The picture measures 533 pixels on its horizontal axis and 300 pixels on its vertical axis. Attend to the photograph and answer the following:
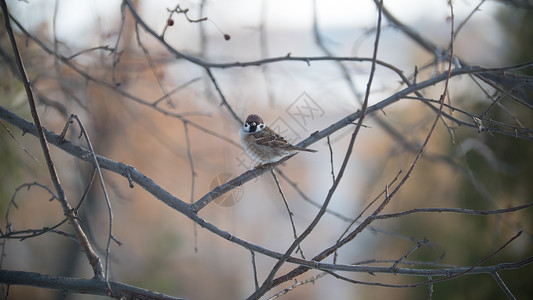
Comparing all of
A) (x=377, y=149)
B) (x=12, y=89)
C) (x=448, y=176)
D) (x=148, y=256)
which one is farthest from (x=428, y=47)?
(x=148, y=256)

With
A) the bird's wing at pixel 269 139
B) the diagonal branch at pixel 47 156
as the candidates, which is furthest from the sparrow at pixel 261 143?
the diagonal branch at pixel 47 156

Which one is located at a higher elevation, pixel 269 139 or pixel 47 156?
pixel 269 139

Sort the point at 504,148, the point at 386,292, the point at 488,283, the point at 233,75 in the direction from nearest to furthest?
the point at 233,75, the point at 504,148, the point at 488,283, the point at 386,292

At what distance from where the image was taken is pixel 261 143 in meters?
1.97

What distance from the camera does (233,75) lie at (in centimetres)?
304

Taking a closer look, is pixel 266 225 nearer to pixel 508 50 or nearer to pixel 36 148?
pixel 36 148

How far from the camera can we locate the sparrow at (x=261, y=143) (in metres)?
1.90

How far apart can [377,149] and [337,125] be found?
4.70 metres

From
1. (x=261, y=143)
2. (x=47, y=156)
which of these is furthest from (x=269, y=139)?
(x=47, y=156)

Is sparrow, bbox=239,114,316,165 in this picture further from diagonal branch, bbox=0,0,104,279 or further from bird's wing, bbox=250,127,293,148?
diagonal branch, bbox=0,0,104,279

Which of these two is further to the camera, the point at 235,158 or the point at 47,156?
the point at 235,158

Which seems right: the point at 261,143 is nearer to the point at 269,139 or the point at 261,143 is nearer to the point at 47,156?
the point at 269,139

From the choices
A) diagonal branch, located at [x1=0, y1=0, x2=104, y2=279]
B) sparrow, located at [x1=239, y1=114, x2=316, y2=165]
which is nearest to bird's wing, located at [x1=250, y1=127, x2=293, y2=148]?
sparrow, located at [x1=239, y1=114, x2=316, y2=165]

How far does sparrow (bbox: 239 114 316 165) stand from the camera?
1900 mm
